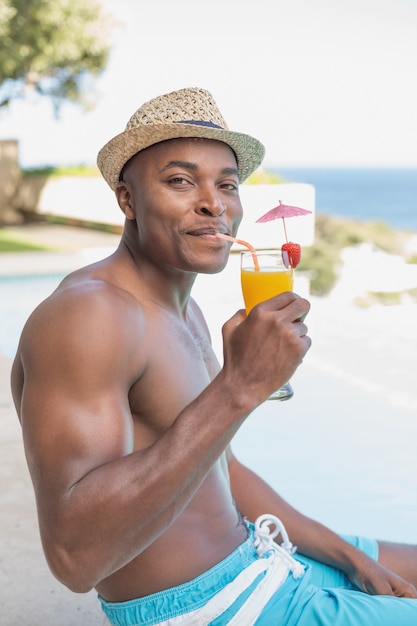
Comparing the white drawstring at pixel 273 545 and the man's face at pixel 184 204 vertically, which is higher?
the man's face at pixel 184 204

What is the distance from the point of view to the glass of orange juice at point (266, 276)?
189cm

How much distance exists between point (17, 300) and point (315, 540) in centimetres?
844

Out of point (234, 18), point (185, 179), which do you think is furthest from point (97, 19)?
point (234, 18)

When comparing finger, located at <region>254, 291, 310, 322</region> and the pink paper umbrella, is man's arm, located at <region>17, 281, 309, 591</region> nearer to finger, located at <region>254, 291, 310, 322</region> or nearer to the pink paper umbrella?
finger, located at <region>254, 291, 310, 322</region>

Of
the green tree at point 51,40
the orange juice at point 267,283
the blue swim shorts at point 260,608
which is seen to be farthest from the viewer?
the green tree at point 51,40

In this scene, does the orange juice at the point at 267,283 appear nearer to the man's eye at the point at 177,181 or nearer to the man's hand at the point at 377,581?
the man's eye at the point at 177,181

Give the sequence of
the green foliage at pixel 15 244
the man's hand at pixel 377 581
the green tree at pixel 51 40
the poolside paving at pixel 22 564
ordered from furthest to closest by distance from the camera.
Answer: the green tree at pixel 51 40 < the green foliage at pixel 15 244 < the poolside paving at pixel 22 564 < the man's hand at pixel 377 581

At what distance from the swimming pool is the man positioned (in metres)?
6.00

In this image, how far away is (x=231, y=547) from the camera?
5.99 feet

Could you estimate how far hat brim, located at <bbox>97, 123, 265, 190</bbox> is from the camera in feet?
5.75

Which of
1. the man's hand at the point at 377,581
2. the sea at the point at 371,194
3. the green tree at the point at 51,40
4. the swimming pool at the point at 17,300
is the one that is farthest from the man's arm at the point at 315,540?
the sea at the point at 371,194

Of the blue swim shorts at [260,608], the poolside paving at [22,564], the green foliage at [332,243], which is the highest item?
the blue swim shorts at [260,608]

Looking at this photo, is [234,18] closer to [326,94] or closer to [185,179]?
[326,94]

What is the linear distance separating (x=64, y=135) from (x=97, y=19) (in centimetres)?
2476
